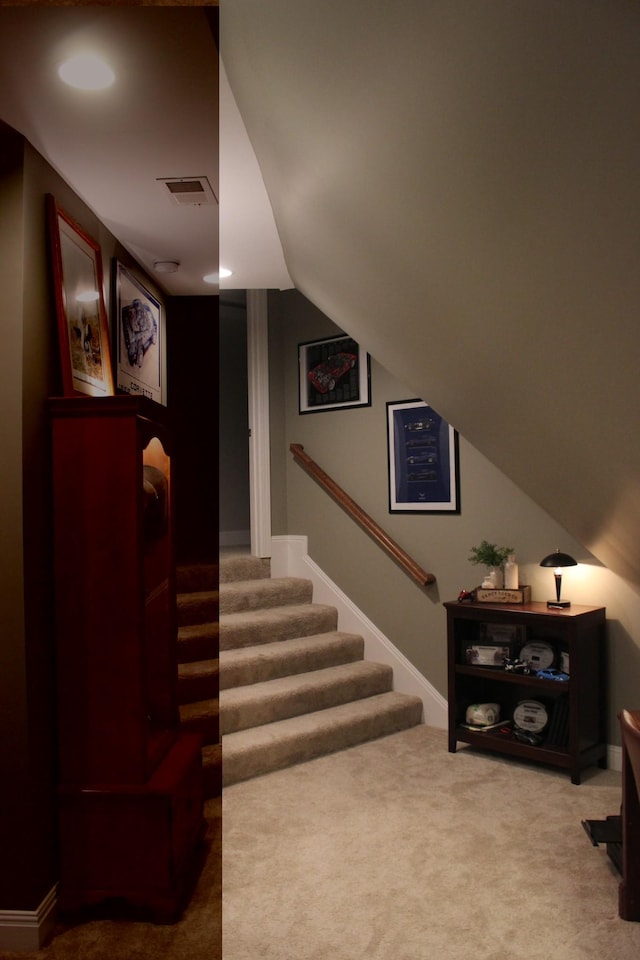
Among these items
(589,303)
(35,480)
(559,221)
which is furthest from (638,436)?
(35,480)

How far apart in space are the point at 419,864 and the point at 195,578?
2302mm

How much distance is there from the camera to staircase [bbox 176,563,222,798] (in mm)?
3523

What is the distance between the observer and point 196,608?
4.28 meters

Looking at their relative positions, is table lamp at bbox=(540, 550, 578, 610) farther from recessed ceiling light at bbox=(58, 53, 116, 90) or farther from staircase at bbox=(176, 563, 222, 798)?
recessed ceiling light at bbox=(58, 53, 116, 90)

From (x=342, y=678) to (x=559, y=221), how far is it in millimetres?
3726

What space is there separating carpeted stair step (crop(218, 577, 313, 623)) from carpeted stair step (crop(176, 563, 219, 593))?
0.14 meters

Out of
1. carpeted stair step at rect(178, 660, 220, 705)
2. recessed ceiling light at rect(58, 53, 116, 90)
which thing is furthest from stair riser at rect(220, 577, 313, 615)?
recessed ceiling light at rect(58, 53, 116, 90)

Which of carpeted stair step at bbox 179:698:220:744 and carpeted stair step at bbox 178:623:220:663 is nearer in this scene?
carpeted stair step at bbox 179:698:220:744

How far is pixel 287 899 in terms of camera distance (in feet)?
8.30

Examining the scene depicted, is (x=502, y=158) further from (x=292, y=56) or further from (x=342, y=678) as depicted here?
(x=342, y=678)

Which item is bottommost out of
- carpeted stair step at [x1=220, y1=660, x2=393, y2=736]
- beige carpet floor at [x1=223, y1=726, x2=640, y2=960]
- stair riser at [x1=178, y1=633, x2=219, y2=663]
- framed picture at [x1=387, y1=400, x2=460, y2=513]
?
beige carpet floor at [x1=223, y1=726, x2=640, y2=960]

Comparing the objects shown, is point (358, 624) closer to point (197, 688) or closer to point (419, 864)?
point (197, 688)

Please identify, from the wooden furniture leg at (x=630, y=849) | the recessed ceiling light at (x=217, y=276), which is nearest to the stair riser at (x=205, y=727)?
the wooden furniture leg at (x=630, y=849)

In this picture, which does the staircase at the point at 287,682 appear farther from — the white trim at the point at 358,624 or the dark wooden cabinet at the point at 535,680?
the dark wooden cabinet at the point at 535,680
